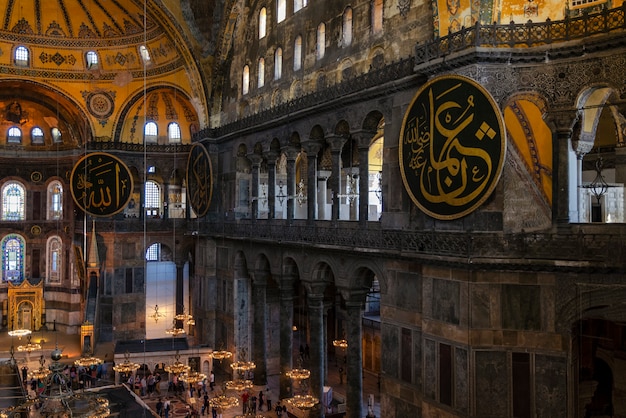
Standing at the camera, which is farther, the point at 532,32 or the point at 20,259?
the point at 20,259

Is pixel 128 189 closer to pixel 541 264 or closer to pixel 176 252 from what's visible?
pixel 176 252

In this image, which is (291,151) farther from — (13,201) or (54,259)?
(13,201)

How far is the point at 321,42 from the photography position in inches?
593

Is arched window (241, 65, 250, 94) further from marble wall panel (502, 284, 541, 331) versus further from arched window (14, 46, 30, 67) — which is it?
marble wall panel (502, 284, 541, 331)

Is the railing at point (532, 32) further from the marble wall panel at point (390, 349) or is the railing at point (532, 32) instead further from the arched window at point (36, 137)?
the arched window at point (36, 137)

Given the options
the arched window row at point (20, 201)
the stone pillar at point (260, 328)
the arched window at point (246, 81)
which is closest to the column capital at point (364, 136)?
the stone pillar at point (260, 328)

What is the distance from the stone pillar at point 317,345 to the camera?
48.6 feet

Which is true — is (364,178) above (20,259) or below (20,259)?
above

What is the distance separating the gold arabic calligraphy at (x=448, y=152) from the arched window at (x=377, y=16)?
294 centimetres

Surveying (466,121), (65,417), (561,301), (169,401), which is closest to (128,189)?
(169,401)

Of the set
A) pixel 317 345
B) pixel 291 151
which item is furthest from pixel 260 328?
pixel 291 151

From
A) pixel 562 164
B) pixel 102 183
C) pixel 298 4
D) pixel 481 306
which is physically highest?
pixel 298 4

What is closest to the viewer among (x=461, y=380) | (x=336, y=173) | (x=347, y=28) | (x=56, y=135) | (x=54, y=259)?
(x=461, y=380)

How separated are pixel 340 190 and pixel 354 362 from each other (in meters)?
4.98
